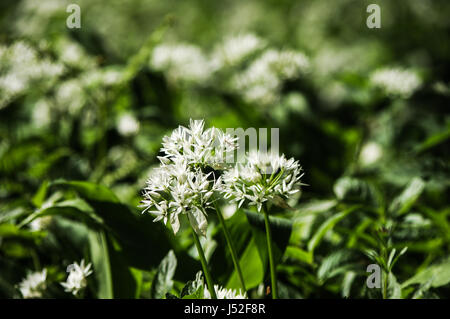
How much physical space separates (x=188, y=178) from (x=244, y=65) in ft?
3.40

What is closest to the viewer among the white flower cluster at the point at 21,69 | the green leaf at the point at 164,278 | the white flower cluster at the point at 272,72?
the green leaf at the point at 164,278

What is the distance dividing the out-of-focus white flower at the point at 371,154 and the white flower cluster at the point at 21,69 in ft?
2.97

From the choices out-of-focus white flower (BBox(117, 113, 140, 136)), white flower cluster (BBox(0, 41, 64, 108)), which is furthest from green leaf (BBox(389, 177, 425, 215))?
white flower cluster (BBox(0, 41, 64, 108))

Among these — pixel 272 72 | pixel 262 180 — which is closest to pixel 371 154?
pixel 272 72

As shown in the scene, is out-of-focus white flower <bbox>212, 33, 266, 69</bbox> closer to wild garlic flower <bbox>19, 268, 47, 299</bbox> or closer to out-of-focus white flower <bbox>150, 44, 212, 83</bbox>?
out-of-focus white flower <bbox>150, 44, 212, 83</bbox>

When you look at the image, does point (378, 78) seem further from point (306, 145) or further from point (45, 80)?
point (45, 80)

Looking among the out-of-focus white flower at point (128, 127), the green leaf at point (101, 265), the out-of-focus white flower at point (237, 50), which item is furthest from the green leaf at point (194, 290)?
the out-of-focus white flower at point (237, 50)

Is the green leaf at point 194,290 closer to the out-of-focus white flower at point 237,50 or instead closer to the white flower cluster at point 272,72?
the white flower cluster at point 272,72

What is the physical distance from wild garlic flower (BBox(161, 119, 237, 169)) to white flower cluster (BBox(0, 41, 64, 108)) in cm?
74

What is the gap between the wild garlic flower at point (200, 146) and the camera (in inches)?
21.1

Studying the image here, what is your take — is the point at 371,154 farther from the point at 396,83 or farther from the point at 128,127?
the point at 128,127

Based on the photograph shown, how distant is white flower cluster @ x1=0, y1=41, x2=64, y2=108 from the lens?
3.67 feet

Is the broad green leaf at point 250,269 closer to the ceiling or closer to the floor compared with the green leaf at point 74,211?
closer to the floor

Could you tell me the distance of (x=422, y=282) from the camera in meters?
0.69
